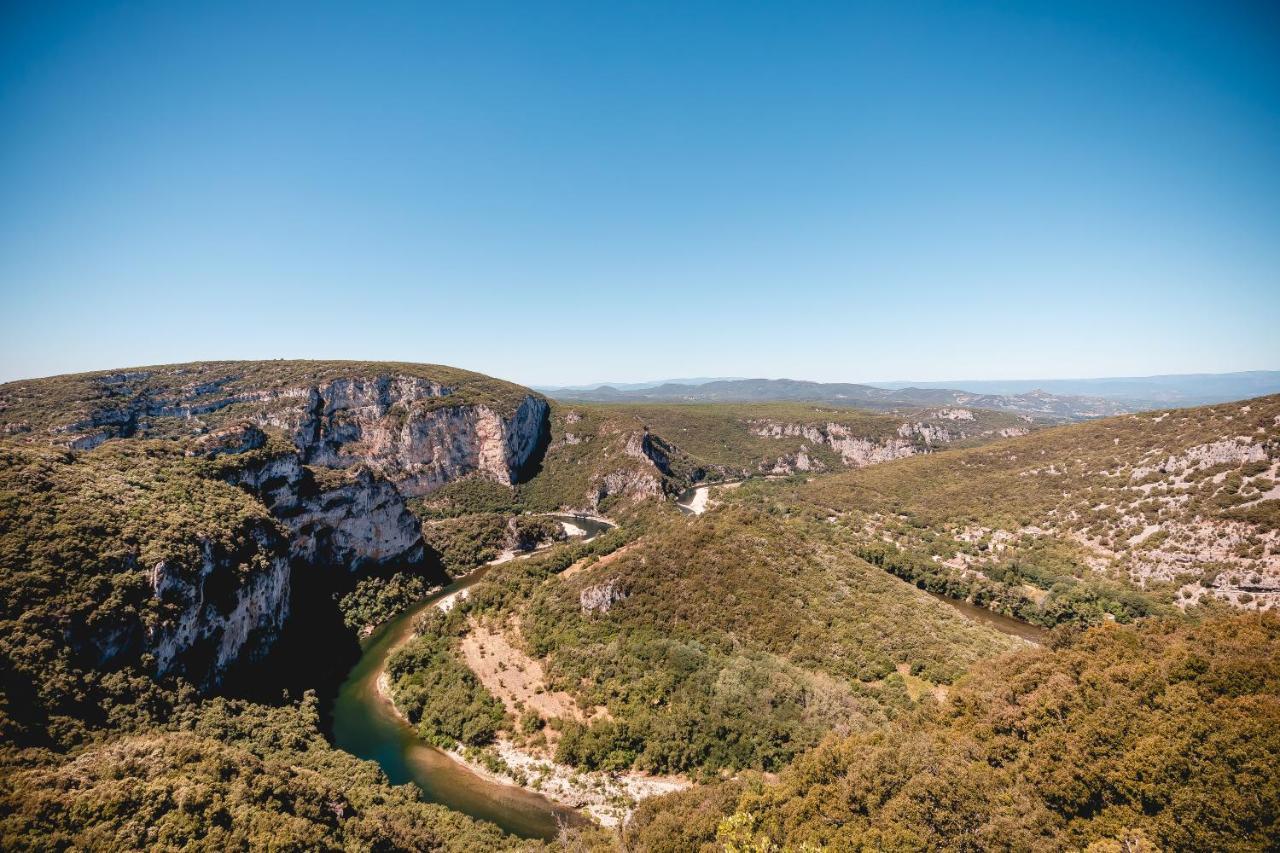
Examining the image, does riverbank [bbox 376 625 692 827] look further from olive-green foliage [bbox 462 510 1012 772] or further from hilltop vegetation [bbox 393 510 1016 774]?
olive-green foliage [bbox 462 510 1012 772]

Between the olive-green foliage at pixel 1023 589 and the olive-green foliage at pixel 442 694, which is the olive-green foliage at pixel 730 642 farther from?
the olive-green foliage at pixel 1023 589

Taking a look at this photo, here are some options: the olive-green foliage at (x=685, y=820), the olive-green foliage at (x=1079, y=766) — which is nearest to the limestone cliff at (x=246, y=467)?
the olive-green foliage at (x=685, y=820)

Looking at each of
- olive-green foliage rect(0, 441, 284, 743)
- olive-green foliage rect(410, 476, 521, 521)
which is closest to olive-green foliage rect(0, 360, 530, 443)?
olive-green foliage rect(410, 476, 521, 521)

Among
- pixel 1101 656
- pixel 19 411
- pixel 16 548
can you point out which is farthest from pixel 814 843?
pixel 19 411

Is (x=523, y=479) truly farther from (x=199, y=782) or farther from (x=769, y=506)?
(x=199, y=782)

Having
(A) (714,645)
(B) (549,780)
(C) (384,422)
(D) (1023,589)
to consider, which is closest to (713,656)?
(A) (714,645)

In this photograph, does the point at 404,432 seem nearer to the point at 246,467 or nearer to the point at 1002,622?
the point at 246,467
